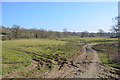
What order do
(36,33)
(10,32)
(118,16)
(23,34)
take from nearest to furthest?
1. (118,16)
2. (10,32)
3. (23,34)
4. (36,33)

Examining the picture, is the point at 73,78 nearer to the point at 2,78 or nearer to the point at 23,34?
the point at 2,78

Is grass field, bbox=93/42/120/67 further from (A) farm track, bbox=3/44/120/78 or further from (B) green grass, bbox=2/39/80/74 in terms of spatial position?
(B) green grass, bbox=2/39/80/74

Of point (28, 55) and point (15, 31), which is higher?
point (15, 31)

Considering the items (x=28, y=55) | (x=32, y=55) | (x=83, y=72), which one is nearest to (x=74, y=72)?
(x=83, y=72)

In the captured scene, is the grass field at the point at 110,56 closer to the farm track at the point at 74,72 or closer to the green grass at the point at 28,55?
the farm track at the point at 74,72

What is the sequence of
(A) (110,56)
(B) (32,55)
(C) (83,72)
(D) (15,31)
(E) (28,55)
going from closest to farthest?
(C) (83,72)
(A) (110,56)
(E) (28,55)
(B) (32,55)
(D) (15,31)

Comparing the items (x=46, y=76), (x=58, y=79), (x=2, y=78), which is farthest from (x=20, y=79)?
(x=58, y=79)

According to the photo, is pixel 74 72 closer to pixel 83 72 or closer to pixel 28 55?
pixel 83 72

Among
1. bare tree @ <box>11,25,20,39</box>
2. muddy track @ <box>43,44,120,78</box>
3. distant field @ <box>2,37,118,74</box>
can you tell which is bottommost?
muddy track @ <box>43,44,120,78</box>

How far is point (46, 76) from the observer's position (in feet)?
26.8

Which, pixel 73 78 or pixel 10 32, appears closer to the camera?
pixel 73 78

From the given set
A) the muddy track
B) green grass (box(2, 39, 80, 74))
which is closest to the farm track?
the muddy track

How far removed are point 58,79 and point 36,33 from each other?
75.1 m

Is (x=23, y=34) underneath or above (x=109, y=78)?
above
